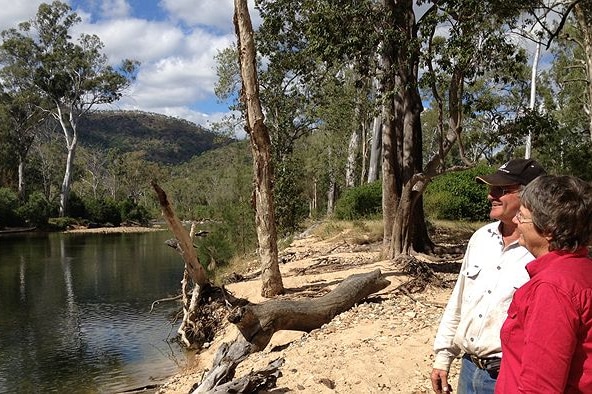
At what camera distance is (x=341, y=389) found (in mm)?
4672

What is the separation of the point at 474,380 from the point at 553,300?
36.8 inches

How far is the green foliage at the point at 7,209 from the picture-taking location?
37438 millimetres

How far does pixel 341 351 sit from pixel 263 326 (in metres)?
0.98

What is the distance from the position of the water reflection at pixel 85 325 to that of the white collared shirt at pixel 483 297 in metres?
5.91

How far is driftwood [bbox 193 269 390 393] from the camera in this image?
4609 millimetres

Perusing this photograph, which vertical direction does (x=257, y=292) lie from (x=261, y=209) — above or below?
below

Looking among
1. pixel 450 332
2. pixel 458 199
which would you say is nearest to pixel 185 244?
pixel 450 332

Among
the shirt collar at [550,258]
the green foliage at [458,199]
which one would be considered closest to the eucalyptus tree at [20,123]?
the green foliage at [458,199]

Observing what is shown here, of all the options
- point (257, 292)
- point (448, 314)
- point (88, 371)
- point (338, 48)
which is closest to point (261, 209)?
point (257, 292)

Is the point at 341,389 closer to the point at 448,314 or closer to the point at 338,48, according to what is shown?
the point at 448,314

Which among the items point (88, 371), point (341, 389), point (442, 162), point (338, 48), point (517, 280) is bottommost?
point (88, 371)

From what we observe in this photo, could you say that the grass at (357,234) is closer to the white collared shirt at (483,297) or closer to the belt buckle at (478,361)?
the white collared shirt at (483,297)

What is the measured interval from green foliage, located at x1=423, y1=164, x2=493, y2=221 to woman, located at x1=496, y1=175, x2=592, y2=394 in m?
17.1

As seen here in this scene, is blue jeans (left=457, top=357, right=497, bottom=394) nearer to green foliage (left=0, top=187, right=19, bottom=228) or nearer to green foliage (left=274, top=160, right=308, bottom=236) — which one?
green foliage (left=274, top=160, right=308, bottom=236)
